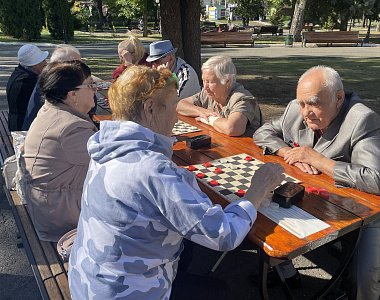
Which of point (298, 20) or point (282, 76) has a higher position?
point (298, 20)

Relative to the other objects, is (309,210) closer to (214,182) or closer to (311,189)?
(311,189)

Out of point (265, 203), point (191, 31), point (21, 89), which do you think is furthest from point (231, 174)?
point (191, 31)

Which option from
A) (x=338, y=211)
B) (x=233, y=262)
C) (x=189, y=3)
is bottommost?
(x=233, y=262)

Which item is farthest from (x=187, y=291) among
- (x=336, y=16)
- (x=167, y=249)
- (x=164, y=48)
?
(x=336, y=16)

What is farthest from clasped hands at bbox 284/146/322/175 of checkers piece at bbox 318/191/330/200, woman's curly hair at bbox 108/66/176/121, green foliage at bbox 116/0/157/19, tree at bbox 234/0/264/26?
tree at bbox 234/0/264/26

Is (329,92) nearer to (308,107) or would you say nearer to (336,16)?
(308,107)

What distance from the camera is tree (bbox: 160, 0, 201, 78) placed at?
23.4 feet

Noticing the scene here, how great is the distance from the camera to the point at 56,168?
2.32 m

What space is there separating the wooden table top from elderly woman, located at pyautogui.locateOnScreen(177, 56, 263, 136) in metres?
0.44

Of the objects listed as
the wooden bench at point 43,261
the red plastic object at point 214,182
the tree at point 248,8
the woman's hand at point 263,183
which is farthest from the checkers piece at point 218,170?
the tree at point 248,8

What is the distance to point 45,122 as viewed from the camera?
7.68ft

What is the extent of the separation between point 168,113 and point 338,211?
3.54 feet

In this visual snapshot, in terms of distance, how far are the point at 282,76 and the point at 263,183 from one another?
10.1 meters

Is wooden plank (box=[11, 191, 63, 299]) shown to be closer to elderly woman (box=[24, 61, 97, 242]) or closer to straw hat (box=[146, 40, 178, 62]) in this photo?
elderly woman (box=[24, 61, 97, 242])
